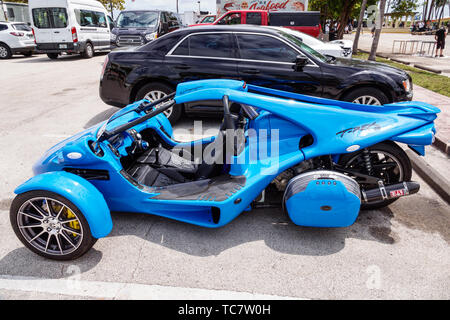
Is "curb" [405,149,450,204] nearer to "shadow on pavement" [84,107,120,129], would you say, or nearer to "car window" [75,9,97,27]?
"shadow on pavement" [84,107,120,129]

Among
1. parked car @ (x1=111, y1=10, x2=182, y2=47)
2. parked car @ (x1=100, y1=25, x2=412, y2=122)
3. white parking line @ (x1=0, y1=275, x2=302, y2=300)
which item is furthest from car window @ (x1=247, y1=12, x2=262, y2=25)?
white parking line @ (x1=0, y1=275, x2=302, y2=300)

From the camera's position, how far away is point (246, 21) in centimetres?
1457

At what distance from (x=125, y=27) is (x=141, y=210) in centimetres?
1307

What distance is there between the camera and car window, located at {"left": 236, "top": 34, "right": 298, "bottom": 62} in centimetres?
542

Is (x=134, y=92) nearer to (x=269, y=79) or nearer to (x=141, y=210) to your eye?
(x=269, y=79)

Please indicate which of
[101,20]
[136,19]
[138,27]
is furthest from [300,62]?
[101,20]

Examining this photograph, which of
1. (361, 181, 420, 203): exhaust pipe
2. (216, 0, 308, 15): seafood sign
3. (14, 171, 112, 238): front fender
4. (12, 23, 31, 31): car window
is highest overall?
(216, 0, 308, 15): seafood sign

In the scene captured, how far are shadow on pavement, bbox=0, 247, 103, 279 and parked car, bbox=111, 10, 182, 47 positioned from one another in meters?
11.9

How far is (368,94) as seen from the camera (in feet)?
17.7

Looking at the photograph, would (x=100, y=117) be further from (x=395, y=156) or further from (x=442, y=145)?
(x=442, y=145)

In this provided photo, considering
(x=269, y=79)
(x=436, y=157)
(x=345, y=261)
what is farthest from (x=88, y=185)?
(x=436, y=157)

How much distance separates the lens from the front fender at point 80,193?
2494 millimetres

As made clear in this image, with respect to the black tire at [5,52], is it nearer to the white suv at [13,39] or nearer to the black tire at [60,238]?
the white suv at [13,39]

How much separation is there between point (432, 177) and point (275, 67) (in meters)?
2.85
